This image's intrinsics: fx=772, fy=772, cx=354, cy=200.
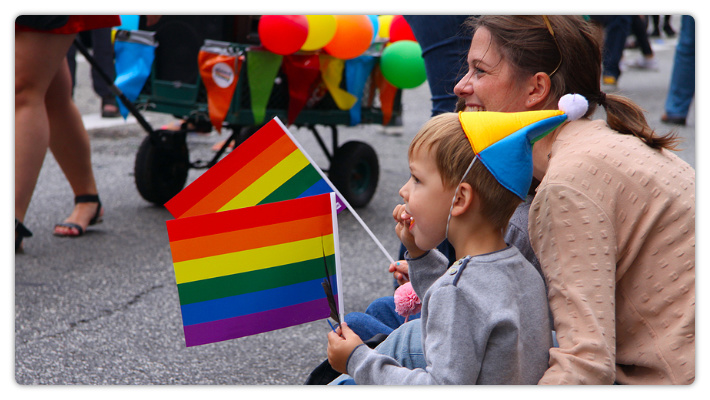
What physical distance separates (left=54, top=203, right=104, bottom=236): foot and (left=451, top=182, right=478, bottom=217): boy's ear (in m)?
2.56

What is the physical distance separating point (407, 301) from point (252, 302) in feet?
1.18

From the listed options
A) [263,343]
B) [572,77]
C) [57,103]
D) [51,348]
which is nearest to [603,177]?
[572,77]

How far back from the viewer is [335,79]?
3.59 meters

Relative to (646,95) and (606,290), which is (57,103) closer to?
(606,290)

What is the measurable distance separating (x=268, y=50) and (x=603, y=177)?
7.37 feet

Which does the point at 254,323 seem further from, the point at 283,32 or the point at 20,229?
the point at 283,32

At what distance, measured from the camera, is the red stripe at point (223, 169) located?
158 centimetres

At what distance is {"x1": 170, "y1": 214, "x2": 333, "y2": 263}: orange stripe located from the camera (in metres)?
1.48

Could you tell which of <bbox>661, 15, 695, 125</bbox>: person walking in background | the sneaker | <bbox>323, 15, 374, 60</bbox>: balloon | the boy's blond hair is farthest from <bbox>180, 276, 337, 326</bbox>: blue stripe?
the sneaker

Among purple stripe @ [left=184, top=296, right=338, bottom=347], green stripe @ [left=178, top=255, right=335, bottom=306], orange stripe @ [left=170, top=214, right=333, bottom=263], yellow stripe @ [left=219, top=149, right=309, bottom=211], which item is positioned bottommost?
purple stripe @ [left=184, top=296, right=338, bottom=347]

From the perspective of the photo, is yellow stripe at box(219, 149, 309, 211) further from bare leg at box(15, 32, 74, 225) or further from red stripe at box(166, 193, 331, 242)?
bare leg at box(15, 32, 74, 225)

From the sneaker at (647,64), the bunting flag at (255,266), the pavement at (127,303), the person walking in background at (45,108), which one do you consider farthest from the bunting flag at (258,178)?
the sneaker at (647,64)

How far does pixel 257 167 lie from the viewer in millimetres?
1650

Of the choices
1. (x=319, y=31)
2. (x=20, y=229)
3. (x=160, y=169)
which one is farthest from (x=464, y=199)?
(x=160, y=169)
